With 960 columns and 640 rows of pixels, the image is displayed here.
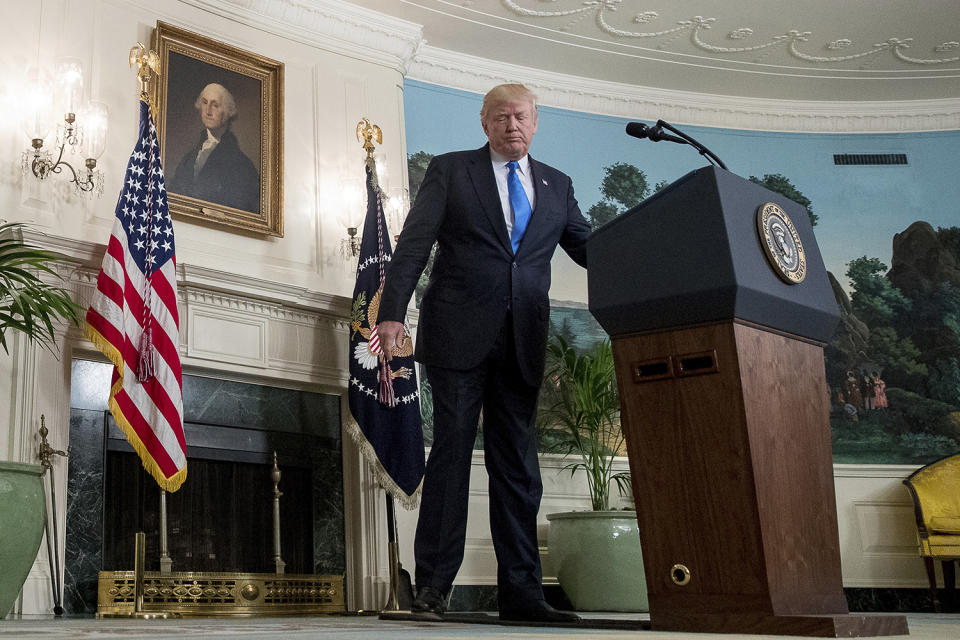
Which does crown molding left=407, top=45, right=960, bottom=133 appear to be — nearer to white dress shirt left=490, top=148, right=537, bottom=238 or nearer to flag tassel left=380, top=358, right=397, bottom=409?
flag tassel left=380, top=358, right=397, bottom=409

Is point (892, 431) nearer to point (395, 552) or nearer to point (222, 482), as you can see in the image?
point (395, 552)

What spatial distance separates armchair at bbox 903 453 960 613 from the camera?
5707 millimetres

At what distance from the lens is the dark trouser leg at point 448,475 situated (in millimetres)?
2666

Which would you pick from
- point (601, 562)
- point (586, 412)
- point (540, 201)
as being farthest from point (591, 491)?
point (540, 201)

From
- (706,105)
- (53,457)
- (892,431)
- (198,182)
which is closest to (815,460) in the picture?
(53,457)

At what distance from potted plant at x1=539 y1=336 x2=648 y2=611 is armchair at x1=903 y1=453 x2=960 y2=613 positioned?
1827 mm

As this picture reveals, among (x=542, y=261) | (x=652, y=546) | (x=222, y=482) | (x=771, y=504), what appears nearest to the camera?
(x=771, y=504)

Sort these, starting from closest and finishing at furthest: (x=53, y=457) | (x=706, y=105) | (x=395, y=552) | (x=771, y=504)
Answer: (x=771, y=504), (x=53, y=457), (x=395, y=552), (x=706, y=105)

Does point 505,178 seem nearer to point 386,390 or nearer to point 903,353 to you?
point 386,390

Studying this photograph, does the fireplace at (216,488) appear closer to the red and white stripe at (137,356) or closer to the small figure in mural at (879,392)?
the red and white stripe at (137,356)

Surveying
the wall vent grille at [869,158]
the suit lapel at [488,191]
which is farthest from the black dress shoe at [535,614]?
the wall vent grille at [869,158]

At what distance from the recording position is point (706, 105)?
23.3 ft

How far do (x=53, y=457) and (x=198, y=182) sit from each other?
160 cm

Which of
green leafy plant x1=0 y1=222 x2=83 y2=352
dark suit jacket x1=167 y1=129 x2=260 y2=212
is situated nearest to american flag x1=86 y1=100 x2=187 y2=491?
green leafy plant x1=0 y1=222 x2=83 y2=352
